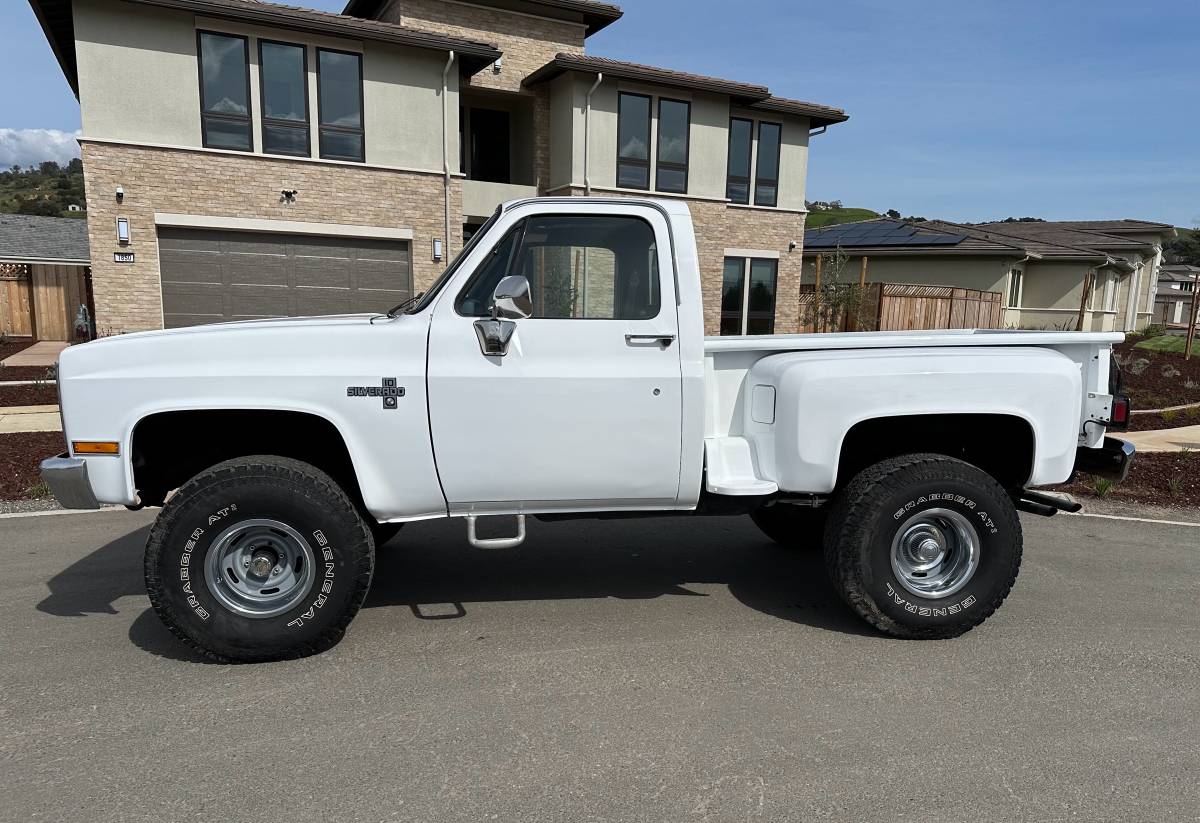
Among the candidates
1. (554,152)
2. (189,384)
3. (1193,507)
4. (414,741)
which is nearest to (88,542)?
(189,384)

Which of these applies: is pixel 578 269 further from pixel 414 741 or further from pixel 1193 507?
pixel 1193 507

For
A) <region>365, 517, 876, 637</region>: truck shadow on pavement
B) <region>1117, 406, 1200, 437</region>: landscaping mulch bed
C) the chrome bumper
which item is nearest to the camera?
the chrome bumper

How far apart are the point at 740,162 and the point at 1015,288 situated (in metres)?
17.3

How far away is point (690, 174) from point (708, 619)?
19.3m

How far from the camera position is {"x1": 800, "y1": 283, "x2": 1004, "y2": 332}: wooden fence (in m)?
23.2

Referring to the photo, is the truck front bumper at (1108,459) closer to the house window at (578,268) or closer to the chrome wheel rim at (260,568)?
the house window at (578,268)

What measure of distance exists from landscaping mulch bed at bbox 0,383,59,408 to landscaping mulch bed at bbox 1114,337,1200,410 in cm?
1572

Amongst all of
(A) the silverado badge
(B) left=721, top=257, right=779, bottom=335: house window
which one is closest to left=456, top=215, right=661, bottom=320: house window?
(A) the silverado badge

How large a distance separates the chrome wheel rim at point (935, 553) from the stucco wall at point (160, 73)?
1634 cm

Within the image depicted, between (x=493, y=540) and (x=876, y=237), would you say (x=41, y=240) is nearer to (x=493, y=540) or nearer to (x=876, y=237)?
(x=876, y=237)

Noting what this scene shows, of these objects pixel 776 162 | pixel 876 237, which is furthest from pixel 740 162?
pixel 876 237

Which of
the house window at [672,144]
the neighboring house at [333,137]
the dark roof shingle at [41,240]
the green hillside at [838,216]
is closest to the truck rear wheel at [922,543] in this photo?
the neighboring house at [333,137]

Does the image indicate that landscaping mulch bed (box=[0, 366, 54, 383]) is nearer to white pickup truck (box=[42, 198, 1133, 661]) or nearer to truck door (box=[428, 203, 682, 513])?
white pickup truck (box=[42, 198, 1133, 661])

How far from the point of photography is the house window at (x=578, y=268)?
13.6 feet
